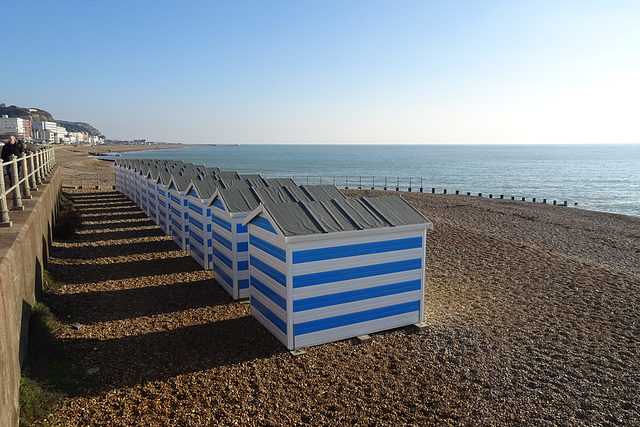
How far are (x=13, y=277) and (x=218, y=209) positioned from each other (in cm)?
512

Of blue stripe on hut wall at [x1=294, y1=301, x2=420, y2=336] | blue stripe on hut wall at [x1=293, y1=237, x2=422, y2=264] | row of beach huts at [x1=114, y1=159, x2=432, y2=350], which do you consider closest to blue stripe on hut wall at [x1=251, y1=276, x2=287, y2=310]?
row of beach huts at [x1=114, y1=159, x2=432, y2=350]

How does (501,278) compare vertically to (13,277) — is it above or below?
below

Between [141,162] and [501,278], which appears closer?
[501,278]

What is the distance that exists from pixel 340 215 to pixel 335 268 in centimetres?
94

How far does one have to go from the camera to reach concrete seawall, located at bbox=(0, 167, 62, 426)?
4.23m

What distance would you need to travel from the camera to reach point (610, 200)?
141 ft

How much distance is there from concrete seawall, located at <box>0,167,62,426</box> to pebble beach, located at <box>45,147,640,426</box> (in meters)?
0.78

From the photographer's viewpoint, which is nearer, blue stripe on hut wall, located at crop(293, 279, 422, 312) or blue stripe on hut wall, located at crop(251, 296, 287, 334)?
blue stripe on hut wall, located at crop(293, 279, 422, 312)

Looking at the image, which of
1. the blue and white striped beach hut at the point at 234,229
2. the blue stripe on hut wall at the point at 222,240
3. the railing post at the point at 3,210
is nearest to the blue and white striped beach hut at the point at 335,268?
the blue and white striped beach hut at the point at 234,229

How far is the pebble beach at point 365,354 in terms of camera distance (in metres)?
5.37

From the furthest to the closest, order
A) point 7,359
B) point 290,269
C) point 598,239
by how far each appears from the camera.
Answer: point 598,239 < point 290,269 < point 7,359

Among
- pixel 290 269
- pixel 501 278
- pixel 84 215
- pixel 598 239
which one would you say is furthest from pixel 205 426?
pixel 598 239

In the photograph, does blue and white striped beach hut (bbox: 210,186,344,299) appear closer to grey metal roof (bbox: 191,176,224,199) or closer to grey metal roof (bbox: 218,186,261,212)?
grey metal roof (bbox: 218,186,261,212)

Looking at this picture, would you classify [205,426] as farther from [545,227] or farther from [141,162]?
[141,162]
